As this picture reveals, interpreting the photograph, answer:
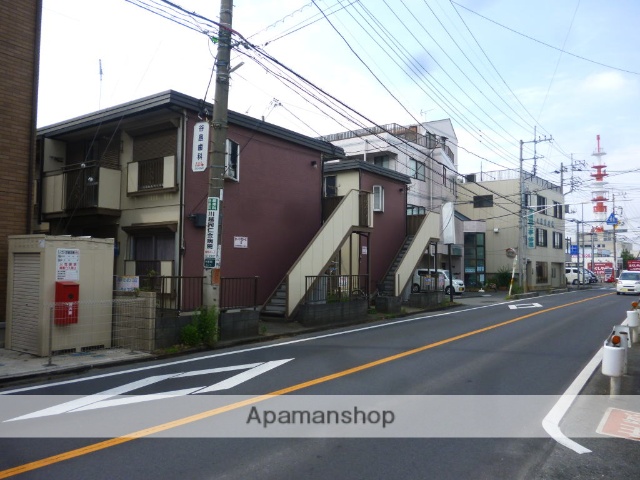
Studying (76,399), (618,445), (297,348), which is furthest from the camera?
(297,348)

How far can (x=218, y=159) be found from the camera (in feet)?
35.0

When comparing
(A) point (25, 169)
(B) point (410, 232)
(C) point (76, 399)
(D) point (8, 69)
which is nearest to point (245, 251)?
(A) point (25, 169)

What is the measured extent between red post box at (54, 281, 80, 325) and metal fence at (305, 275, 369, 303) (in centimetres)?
700

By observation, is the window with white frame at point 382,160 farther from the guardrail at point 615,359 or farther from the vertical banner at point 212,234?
the guardrail at point 615,359

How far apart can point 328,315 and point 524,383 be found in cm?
775

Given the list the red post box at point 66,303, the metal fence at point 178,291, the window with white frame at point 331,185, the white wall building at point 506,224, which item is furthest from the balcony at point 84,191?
the white wall building at point 506,224

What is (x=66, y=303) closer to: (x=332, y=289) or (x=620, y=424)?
(x=332, y=289)

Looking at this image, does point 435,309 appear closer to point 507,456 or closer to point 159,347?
point 159,347

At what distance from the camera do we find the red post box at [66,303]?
916 centimetres

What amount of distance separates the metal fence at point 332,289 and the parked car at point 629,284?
25300mm

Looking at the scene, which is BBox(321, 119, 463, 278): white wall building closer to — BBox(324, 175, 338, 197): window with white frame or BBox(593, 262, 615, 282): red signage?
BBox(324, 175, 338, 197): window with white frame

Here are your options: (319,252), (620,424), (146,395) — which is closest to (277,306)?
(319,252)

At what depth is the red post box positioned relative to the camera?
9.16 metres

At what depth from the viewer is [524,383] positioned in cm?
759
